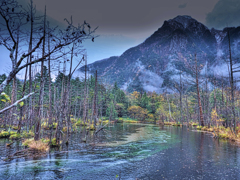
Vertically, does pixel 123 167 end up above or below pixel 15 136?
below

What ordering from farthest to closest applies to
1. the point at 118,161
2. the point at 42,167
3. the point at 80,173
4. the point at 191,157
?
1. the point at 191,157
2. the point at 118,161
3. the point at 42,167
4. the point at 80,173

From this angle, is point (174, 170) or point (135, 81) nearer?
point (174, 170)

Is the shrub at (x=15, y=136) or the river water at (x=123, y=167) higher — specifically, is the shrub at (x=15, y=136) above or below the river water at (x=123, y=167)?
above

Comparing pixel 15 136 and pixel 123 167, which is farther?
pixel 15 136

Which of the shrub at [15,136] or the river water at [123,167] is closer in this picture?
the river water at [123,167]

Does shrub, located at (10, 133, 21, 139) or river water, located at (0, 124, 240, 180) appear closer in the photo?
river water, located at (0, 124, 240, 180)

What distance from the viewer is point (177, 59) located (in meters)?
198

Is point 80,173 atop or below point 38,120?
below

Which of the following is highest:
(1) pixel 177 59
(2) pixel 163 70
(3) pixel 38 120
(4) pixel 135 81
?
(1) pixel 177 59

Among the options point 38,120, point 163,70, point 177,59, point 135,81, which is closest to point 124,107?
point 38,120

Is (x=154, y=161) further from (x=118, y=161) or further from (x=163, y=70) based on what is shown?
(x=163, y=70)

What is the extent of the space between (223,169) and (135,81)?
615 ft

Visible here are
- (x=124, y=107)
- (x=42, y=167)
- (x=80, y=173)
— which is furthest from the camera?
(x=124, y=107)

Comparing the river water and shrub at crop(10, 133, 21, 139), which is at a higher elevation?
shrub at crop(10, 133, 21, 139)
